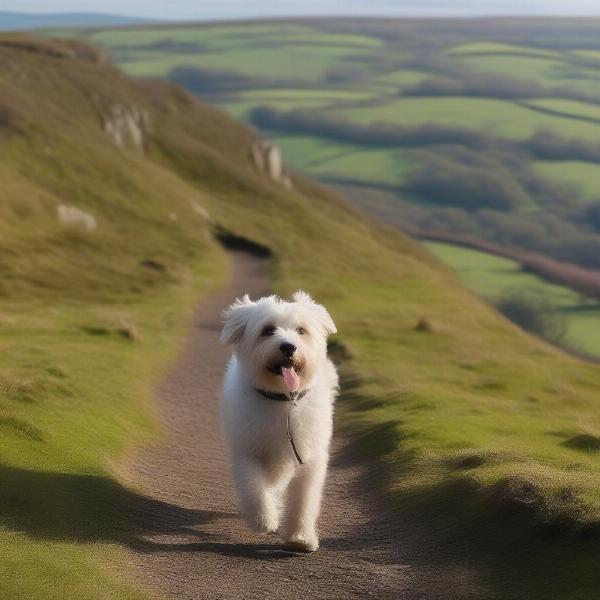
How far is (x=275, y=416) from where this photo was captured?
1430 centimetres

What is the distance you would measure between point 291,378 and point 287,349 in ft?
1.95

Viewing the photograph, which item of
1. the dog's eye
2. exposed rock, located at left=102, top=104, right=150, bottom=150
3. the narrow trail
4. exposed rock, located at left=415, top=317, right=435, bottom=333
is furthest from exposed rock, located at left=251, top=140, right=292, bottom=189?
the dog's eye

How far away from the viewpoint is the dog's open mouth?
13.5 metres

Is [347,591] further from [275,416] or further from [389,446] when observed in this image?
[389,446]

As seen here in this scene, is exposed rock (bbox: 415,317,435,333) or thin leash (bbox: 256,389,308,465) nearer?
thin leash (bbox: 256,389,308,465)

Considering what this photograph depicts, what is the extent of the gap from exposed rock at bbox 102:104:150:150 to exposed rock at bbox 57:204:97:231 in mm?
34041

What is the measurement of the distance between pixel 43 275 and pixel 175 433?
115 feet

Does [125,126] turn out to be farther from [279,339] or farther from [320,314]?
[279,339]

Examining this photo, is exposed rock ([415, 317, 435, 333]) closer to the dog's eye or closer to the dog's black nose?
the dog's eye

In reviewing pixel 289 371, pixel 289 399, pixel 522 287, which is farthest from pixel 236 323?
pixel 522 287

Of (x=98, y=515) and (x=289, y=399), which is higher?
(x=289, y=399)

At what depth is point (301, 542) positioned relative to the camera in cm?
1392

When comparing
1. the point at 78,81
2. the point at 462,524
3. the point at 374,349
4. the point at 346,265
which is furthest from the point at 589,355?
the point at 462,524

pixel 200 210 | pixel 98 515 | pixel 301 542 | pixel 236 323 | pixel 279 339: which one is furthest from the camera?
pixel 200 210
